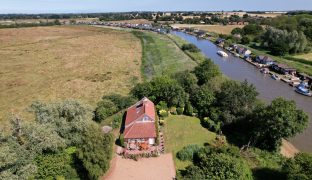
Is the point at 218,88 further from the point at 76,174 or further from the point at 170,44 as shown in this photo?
the point at 170,44

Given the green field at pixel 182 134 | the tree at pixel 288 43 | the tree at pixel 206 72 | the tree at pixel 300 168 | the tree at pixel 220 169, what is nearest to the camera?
the tree at pixel 300 168

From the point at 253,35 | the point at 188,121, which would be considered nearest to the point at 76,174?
the point at 188,121

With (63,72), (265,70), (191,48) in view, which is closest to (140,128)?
(63,72)

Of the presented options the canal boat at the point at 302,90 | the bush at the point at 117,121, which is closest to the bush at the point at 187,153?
the bush at the point at 117,121

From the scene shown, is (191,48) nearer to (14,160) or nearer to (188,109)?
(188,109)

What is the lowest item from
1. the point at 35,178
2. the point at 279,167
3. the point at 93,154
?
the point at 279,167

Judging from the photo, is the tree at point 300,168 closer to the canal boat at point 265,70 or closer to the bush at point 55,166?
the bush at point 55,166

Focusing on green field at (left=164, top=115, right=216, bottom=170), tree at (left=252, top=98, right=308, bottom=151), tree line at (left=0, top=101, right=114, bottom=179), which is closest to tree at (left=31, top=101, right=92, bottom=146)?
tree line at (left=0, top=101, right=114, bottom=179)

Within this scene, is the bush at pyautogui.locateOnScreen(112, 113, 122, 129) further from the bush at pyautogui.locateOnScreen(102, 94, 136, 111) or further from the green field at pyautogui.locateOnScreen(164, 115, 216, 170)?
the green field at pyautogui.locateOnScreen(164, 115, 216, 170)

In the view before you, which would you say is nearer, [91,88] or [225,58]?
[91,88]
